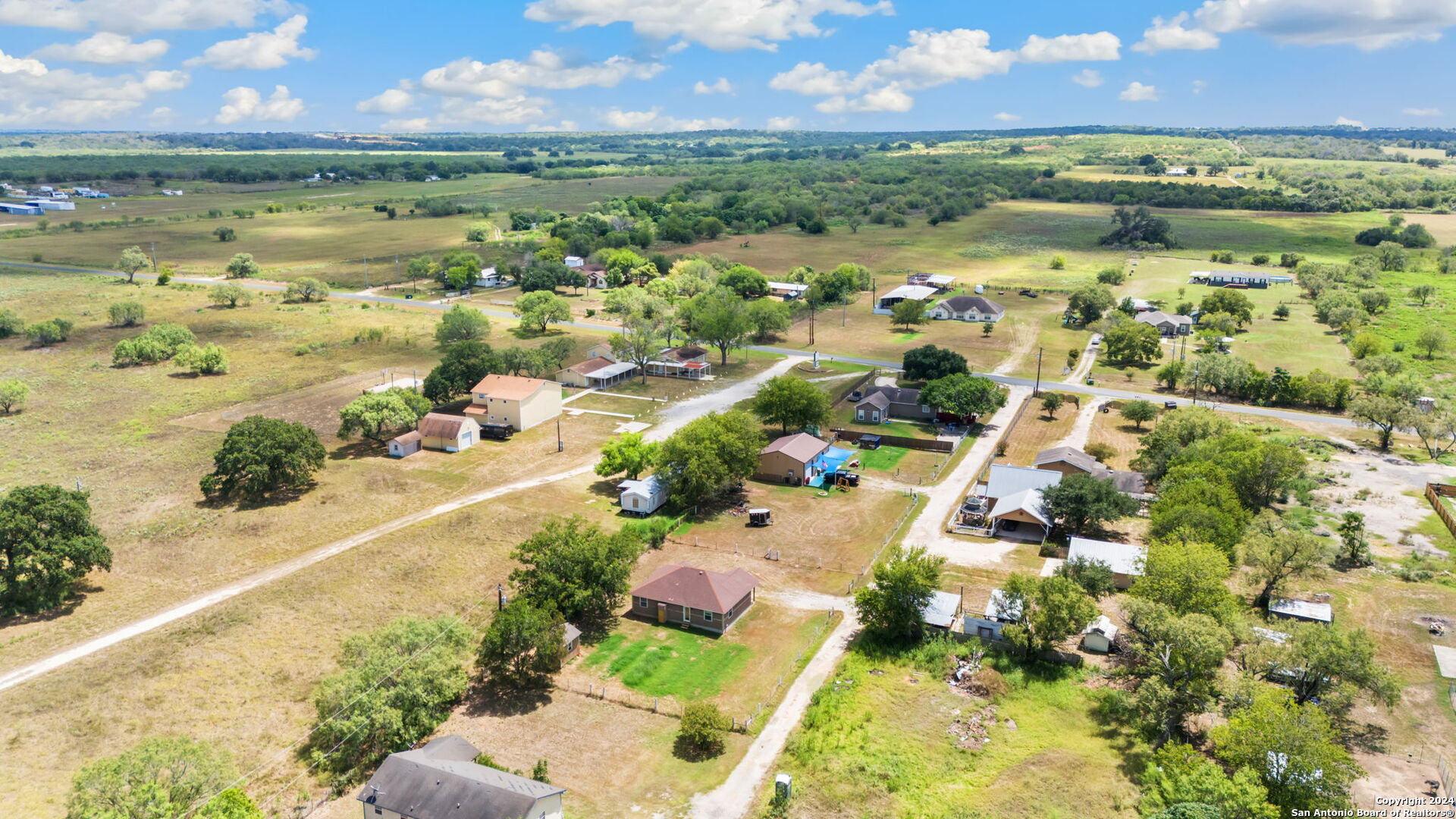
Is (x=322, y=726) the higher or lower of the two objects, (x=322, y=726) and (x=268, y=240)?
the lower

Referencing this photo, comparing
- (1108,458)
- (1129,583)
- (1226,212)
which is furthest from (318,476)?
(1226,212)

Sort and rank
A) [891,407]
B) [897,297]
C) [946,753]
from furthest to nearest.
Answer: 1. [897,297]
2. [891,407]
3. [946,753]

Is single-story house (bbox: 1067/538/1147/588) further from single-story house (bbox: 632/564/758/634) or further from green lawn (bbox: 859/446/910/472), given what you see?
green lawn (bbox: 859/446/910/472)

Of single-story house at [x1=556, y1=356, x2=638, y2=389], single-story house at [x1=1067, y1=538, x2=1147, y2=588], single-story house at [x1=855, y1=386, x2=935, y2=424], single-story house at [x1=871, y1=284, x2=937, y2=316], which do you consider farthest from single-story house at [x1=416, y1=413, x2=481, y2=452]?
single-story house at [x1=871, y1=284, x2=937, y2=316]

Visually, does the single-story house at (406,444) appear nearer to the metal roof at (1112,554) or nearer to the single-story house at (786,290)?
the metal roof at (1112,554)

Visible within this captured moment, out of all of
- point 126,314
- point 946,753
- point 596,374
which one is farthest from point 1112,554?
point 126,314

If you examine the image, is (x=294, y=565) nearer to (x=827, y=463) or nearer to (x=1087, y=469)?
(x=827, y=463)

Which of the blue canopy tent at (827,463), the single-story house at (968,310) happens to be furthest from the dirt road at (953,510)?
the single-story house at (968,310)
